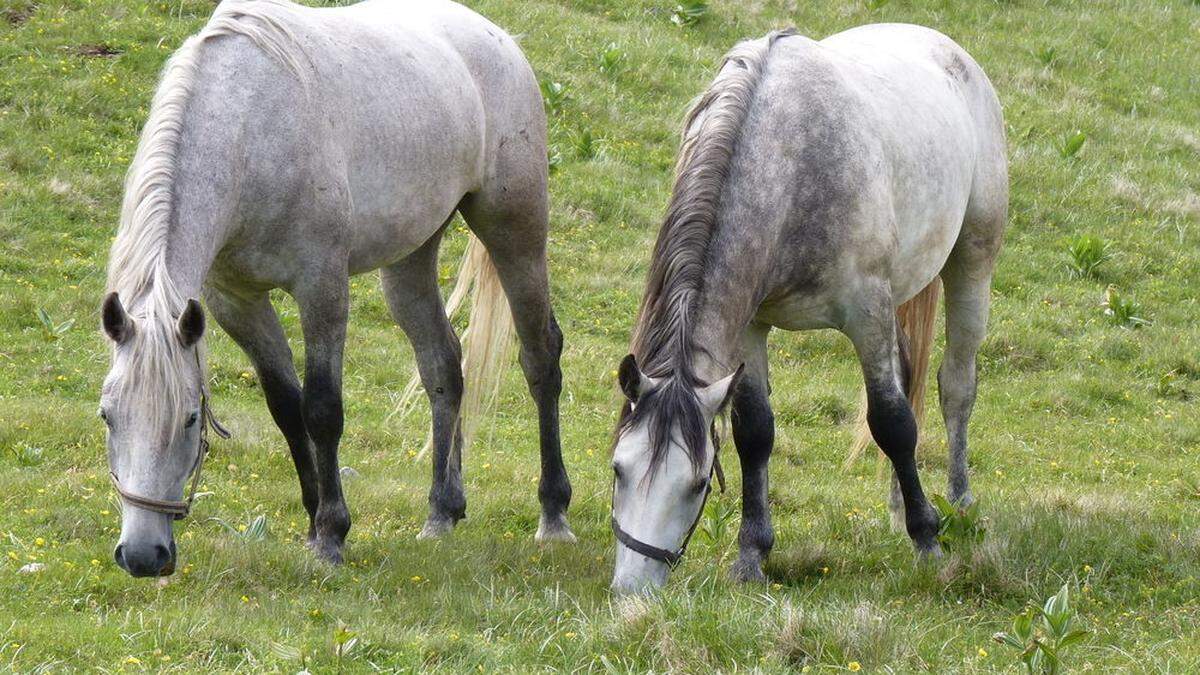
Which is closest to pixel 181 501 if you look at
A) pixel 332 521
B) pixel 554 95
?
pixel 332 521

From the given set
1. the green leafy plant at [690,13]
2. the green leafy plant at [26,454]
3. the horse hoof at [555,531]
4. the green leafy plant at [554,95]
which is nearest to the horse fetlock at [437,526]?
the horse hoof at [555,531]

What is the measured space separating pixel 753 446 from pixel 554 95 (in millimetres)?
7445

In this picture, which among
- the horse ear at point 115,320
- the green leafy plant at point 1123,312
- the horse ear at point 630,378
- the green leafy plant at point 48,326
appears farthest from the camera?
the green leafy plant at point 1123,312

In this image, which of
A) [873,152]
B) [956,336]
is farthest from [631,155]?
[873,152]

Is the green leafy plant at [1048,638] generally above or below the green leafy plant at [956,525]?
above

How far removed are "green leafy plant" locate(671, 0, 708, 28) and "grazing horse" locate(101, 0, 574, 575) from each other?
27.5 feet

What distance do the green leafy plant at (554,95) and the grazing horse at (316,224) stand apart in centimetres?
584

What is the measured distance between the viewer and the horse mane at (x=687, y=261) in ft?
15.1

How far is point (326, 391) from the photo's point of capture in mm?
5387

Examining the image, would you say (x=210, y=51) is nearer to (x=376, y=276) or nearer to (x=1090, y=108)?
(x=376, y=276)

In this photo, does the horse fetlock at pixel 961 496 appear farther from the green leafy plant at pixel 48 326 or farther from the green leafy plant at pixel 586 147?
the green leafy plant at pixel 586 147

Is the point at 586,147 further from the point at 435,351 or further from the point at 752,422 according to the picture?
the point at 752,422

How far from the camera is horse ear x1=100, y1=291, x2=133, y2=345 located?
13.8 feet

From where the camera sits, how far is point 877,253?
5.41 meters
